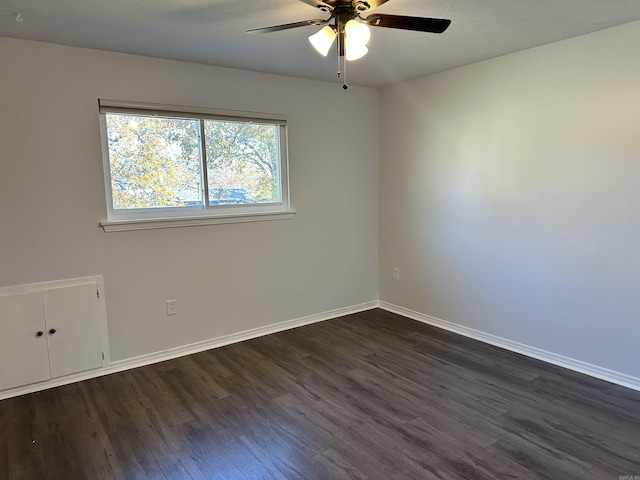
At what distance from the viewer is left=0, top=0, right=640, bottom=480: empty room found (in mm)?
2178

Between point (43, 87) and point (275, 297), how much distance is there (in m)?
2.38

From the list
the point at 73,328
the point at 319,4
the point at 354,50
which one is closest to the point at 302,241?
the point at 73,328

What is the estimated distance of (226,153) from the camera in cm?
349

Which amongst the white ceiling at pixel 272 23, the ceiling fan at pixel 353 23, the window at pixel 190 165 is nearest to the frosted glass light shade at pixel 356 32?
the ceiling fan at pixel 353 23

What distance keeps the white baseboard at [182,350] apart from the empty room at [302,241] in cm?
2

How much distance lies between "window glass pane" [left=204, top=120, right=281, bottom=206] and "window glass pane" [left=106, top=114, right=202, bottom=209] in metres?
0.13

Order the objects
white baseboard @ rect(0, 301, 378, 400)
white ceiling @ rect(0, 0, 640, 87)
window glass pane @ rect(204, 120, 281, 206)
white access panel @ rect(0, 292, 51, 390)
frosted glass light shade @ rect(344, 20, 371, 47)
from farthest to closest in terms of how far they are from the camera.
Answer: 1. window glass pane @ rect(204, 120, 281, 206)
2. white baseboard @ rect(0, 301, 378, 400)
3. white access panel @ rect(0, 292, 51, 390)
4. white ceiling @ rect(0, 0, 640, 87)
5. frosted glass light shade @ rect(344, 20, 371, 47)

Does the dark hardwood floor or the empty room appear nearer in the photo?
the dark hardwood floor

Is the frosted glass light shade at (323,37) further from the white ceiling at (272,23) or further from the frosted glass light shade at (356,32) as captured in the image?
the white ceiling at (272,23)

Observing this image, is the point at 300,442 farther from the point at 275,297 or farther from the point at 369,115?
the point at 369,115

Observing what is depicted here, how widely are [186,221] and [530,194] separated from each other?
2.70 metres

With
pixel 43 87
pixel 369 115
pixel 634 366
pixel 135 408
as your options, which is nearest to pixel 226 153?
pixel 43 87

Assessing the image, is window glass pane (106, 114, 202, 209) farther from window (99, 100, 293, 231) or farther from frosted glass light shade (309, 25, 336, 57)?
frosted glass light shade (309, 25, 336, 57)

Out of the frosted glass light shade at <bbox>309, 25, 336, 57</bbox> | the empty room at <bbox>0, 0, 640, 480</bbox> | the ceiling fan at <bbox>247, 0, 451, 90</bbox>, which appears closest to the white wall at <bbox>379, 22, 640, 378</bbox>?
the empty room at <bbox>0, 0, 640, 480</bbox>
